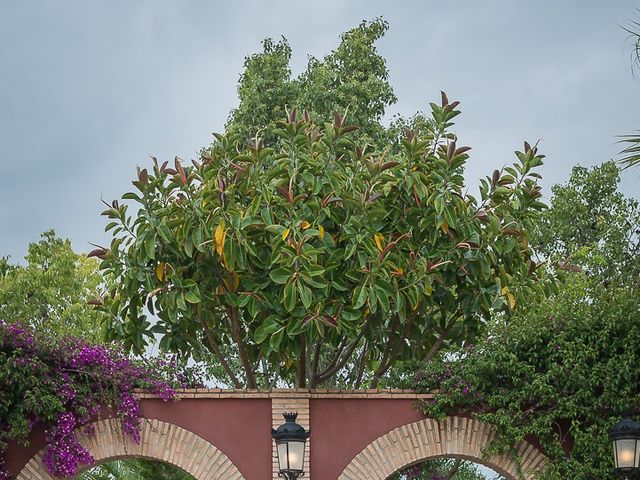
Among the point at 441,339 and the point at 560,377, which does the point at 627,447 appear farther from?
the point at 441,339

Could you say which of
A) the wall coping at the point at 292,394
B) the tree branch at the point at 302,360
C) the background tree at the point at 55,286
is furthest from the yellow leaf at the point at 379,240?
the background tree at the point at 55,286

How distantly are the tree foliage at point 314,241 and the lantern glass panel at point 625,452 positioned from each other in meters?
2.94

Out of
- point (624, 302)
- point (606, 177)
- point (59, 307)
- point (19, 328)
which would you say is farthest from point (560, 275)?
point (59, 307)

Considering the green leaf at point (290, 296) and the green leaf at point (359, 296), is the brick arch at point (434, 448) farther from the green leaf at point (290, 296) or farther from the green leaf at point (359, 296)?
the green leaf at point (290, 296)

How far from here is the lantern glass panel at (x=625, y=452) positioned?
10445 mm

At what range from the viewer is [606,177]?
24.2 meters

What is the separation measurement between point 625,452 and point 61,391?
572cm

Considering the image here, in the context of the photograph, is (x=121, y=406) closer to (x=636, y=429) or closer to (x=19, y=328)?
(x=19, y=328)

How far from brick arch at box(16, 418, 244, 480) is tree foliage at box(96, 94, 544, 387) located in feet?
4.35

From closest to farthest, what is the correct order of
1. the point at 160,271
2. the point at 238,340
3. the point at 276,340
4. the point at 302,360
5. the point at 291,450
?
the point at 291,450 < the point at 276,340 < the point at 160,271 < the point at 302,360 < the point at 238,340

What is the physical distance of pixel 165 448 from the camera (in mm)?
11977

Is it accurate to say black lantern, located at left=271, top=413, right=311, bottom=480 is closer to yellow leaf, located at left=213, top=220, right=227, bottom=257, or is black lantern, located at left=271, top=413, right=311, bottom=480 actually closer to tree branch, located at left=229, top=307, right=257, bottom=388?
yellow leaf, located at left=213, top=220, right=227, bottom=257

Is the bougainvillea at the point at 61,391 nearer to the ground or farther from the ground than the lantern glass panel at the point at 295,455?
farther from the ground

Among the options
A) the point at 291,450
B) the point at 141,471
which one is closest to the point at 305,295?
the point at 291,450
